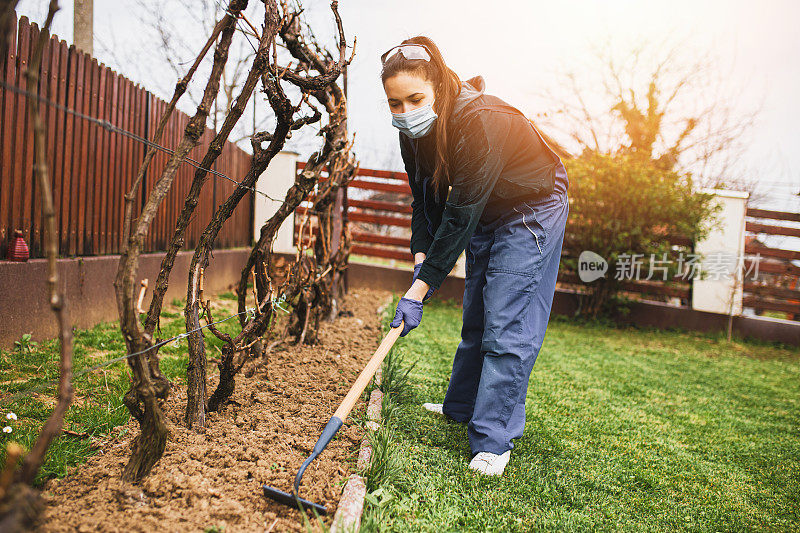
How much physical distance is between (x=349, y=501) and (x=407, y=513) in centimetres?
24

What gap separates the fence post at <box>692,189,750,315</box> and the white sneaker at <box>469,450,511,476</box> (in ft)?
21.5

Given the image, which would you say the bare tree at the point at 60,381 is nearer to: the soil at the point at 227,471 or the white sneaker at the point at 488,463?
the soil at the point at 227,471

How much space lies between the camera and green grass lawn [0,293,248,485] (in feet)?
5.91

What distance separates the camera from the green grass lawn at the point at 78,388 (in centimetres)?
180

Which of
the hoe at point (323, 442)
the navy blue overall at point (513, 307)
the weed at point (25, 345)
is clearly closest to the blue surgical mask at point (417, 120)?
the navy blue overall at point (513, 307)

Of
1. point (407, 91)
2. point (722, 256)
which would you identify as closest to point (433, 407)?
point (407, 91)

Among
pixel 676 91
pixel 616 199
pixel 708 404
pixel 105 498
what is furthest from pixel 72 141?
pixel 676 91

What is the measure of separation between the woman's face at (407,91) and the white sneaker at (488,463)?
4.93ft

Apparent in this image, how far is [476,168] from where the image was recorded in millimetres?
2029

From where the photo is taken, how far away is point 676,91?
1109 cm

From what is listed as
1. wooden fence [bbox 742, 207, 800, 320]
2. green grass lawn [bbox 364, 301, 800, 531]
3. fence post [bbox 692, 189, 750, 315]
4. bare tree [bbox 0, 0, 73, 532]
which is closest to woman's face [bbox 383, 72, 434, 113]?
bare tree [bbox 0, 0, 73, 532]

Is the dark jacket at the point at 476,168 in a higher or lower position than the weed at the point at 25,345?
higher

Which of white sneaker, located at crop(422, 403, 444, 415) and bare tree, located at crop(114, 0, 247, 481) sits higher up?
bare tree, located at crop(114, 0, 247, 481)

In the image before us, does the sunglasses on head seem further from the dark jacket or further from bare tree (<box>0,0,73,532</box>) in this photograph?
bare tree (<box>0,0,73,532</box>)
